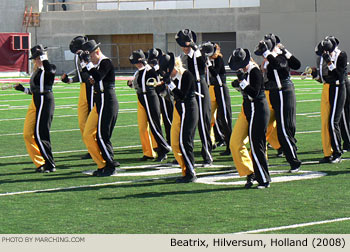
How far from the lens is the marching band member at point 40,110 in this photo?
13062 mm

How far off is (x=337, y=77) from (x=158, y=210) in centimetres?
486

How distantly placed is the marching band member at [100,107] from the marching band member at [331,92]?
10.9 ft

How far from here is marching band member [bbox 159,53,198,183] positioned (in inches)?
465

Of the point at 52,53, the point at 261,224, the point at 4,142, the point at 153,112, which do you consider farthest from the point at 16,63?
the point at 261,224

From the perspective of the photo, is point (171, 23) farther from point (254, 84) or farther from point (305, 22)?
point (254, 84)

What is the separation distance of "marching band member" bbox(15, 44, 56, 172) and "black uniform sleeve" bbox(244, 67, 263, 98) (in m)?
3.39

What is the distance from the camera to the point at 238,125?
11367 mm

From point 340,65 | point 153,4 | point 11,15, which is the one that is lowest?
point 340,65

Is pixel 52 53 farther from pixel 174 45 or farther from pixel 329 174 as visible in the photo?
pixel 329 174

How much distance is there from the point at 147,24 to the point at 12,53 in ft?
34.1

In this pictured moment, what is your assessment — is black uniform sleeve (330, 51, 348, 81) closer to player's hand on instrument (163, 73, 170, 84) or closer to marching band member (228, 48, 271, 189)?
marching band member (228, 48, 271, 189)

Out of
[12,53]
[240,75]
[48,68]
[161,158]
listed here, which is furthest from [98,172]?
[12,53]

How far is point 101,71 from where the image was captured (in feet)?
40.7

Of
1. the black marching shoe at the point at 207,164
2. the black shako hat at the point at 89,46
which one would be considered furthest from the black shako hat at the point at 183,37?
the black marching shoe at the point at 207,164
